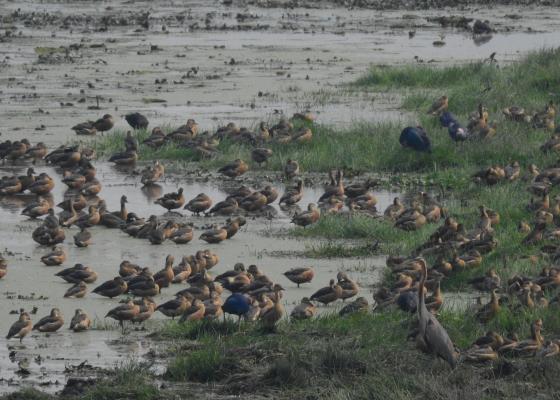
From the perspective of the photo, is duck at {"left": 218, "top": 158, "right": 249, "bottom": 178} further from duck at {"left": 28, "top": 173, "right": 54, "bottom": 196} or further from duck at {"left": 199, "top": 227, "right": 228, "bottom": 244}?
duck at {"left": 199, "top": 227, "right": 228, "bottom": 244}

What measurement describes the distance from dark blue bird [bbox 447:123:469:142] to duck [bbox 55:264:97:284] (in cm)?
958

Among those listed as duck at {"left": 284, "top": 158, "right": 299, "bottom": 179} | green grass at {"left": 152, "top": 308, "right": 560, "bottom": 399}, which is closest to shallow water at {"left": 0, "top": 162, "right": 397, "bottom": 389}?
duck at {"left": 284, "top": 158, "right": 299, "bottom": 179}

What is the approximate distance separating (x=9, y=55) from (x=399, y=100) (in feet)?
42.5

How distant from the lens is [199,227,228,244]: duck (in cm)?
1975

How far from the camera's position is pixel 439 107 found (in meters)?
28.2

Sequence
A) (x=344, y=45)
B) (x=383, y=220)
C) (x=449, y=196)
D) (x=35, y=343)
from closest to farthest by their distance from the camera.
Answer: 1. (x=35, y=343)
2. (x=383, y=220)
3. (x=449, y=196)
4. (x=344, y=45)

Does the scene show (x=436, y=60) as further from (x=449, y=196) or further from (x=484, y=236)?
(x=484, y=236)

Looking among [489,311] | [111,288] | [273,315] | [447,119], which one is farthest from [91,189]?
[489,311]

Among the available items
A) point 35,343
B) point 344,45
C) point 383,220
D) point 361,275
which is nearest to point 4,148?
point 383,220

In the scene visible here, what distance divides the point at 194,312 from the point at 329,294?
1.70 meters

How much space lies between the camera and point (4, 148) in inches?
994

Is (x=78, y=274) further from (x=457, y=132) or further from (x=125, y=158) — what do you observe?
(x=457, y=132)

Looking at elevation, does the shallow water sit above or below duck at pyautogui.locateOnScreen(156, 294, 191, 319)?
below

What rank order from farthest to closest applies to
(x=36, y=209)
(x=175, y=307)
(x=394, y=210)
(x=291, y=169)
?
(x=291, y=169) → (x=36, y=209) → (x=394, y=210) → (x=175, y=307)
